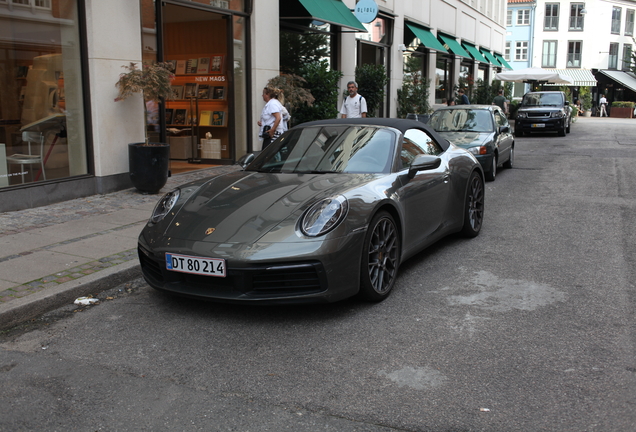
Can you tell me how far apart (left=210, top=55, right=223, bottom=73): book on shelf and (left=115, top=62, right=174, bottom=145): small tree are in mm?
3318

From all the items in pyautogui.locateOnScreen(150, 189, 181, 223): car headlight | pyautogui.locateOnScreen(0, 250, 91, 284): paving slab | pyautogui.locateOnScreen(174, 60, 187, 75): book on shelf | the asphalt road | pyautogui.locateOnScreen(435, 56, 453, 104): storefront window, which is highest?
pyautogui.locateOnScreen(435, 56, 453, 104): storefront window

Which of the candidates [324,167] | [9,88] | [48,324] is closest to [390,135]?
[324,167]

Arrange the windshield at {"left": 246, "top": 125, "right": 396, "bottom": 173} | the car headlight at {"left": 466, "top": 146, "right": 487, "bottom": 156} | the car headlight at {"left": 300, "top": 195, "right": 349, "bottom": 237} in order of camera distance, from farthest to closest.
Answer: the car headlight at {"left": 466, "top": 146, "right": 487, "bottom": 156}
the windshield at {"left": 246, "top": 125, "right": 396, "bottom": 173}
the car headlight at {"left": 300, "top": 195, "right": 349, "bottom": 237}

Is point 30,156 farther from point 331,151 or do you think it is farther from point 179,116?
point 331,151

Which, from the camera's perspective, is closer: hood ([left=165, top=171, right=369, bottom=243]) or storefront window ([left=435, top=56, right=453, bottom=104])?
hood ([left=165, top=171, right=369, bottom=243])

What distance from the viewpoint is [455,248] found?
6605 mm

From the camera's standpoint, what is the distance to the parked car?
11.5 metres

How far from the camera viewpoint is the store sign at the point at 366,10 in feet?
54.5

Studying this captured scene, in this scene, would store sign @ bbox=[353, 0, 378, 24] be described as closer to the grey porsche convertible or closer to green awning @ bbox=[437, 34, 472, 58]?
green awning @ bbox=[437, 34, 472, 58]

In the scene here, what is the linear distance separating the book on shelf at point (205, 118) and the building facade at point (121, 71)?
2 centimetres

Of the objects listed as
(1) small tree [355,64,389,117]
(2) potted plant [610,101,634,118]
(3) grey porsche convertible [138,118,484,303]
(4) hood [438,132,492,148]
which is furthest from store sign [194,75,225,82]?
(2) potted plant [610,101,634,118]

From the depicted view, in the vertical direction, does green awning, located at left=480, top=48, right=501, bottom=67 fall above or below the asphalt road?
Result: above

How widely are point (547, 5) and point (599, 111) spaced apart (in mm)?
12644

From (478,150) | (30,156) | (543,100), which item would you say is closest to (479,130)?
(478,150)
